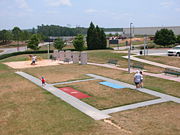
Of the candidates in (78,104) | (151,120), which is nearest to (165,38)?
(78,104)

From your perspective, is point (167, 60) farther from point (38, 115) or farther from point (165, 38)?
point (38, 115)

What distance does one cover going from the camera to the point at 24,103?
13477 mm

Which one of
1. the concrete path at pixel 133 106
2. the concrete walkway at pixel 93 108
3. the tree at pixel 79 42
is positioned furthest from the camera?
the tree at pixel 79 42

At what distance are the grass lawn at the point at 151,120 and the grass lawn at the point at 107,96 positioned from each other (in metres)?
1.46

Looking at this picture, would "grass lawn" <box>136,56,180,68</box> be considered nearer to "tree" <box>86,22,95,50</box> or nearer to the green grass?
the green grass

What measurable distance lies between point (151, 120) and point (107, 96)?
4.69 meters

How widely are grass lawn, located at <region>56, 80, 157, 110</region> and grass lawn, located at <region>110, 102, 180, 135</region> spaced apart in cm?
146

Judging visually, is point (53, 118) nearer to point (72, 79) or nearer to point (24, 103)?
point (24, 103)

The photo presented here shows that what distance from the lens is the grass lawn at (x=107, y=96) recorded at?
1315 centimetres

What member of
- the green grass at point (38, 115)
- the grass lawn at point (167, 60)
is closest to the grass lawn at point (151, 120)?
the green grass at point (38, 115)

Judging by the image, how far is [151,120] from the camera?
10367mm

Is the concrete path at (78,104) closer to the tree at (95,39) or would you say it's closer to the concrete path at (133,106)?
the concrete path at (133,106)

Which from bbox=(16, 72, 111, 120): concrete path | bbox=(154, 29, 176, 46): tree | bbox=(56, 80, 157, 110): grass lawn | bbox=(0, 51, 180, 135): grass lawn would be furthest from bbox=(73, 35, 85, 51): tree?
bbox=(0, 51, 180, 135): grass lawn

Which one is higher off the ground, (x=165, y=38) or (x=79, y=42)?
(x=165, y=38)
